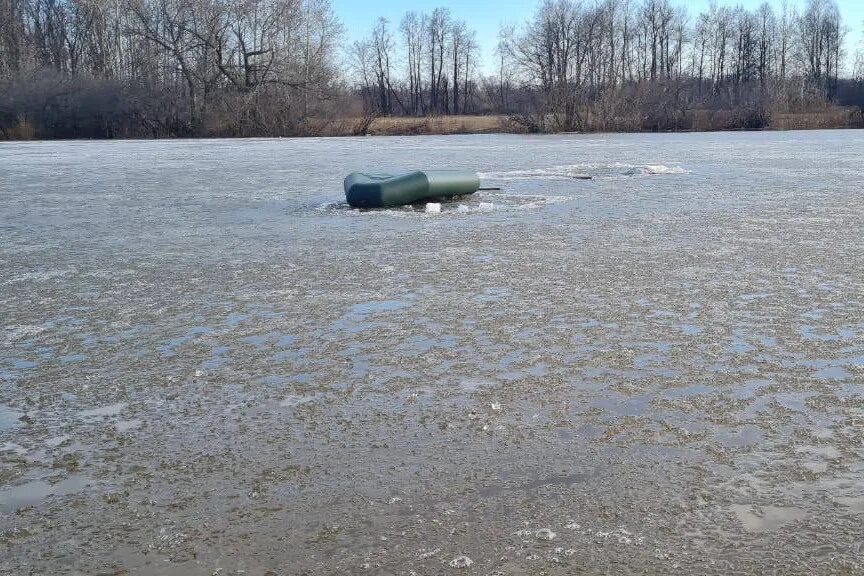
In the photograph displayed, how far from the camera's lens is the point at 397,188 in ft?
39.3

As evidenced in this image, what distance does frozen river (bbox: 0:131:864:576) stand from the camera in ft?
9.36

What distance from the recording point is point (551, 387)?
14.2 feet

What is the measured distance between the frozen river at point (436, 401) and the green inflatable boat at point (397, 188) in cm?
251

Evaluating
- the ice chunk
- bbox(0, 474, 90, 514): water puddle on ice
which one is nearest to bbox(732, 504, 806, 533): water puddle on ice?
the ice chunk

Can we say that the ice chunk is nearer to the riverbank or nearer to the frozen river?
the frozen river

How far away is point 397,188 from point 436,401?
8071 mm

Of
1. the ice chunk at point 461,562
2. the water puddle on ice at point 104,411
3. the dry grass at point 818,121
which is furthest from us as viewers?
the dry grass at point 818,121

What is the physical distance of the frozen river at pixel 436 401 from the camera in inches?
112

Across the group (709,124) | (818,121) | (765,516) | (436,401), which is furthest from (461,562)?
(818,121)

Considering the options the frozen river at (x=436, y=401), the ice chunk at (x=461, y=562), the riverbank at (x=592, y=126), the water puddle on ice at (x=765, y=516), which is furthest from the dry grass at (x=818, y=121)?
the ice chunk at (x=461, y=562)

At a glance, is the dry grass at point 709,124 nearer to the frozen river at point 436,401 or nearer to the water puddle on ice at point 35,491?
the frozen river at point 436,401

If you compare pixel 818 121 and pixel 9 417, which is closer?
pixel 9 417

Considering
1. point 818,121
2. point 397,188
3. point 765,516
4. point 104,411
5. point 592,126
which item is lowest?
point 765,516

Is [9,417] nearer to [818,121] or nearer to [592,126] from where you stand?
[592,126]
